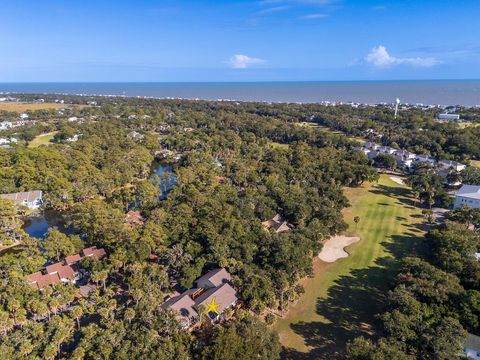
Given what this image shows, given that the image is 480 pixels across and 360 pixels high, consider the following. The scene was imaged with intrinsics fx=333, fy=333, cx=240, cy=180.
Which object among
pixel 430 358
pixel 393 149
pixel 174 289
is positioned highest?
pixel 393 149

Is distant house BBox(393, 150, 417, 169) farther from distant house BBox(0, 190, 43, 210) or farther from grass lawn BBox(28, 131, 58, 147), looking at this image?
Answer: grass lawn BBox(28, 131, 58, 147)

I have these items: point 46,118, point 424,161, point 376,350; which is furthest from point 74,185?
point 46,118

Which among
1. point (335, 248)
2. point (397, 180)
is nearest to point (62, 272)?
point (335, 248)

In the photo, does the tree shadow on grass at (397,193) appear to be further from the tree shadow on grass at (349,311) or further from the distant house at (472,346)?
the distant house at (472,346)

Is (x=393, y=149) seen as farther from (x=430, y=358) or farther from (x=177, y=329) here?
(x=177, y=329)

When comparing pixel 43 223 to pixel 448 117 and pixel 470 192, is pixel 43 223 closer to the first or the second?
pixel 470 192

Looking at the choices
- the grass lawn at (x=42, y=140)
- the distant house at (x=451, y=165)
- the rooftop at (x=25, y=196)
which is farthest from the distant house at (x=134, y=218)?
the grass lawn at (x=42, y=140)
